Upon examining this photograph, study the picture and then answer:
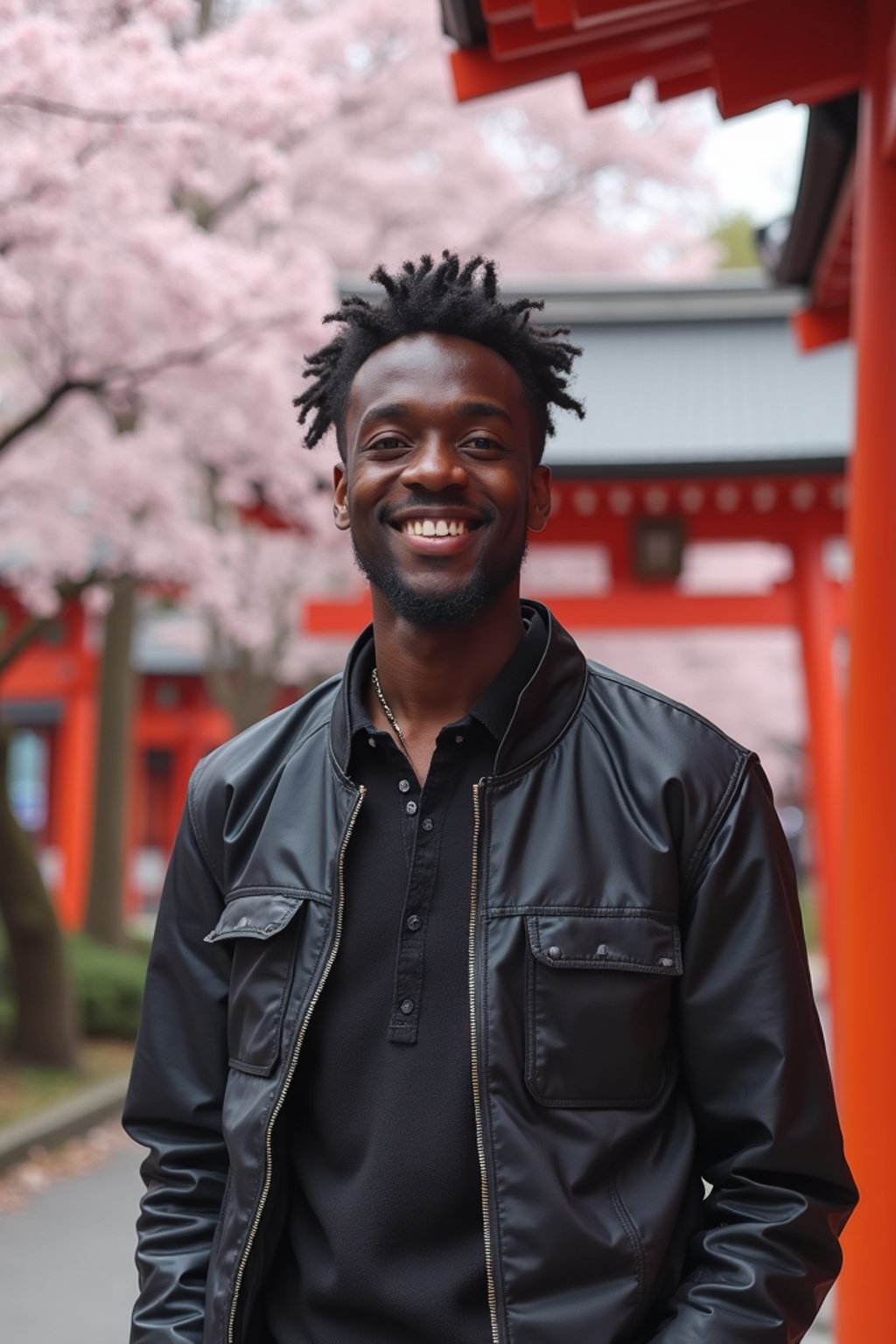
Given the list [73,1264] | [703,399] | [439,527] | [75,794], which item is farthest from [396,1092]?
[75,794]

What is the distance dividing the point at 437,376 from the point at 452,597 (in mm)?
251

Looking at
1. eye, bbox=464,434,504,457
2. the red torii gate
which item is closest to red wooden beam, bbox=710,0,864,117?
the red torii gate

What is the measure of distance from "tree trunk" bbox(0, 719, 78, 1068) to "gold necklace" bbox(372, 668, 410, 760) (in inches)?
269

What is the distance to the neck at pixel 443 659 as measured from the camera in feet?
5.80

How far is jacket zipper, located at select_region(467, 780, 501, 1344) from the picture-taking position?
1493 millimetres

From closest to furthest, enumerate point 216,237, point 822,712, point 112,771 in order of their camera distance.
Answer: point 822,712 < point 216,237 < point 112,771

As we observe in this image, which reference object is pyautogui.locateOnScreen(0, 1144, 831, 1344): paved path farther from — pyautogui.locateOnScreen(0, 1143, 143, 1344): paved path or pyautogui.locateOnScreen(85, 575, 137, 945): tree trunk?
pyautogui.locateOnScreen(85, 575, 137, 945): tree trunk

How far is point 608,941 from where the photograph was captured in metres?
1.57

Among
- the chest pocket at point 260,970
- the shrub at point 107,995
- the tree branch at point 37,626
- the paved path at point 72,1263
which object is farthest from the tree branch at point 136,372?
the chest pocket at point 260,970

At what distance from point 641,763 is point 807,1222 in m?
0.50

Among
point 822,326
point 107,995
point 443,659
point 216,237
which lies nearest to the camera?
point 443,659

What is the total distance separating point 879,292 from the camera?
11.8 feet

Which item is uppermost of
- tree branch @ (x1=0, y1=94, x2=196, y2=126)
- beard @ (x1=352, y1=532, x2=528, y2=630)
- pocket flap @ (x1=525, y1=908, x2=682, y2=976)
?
tree branch @ (x1=0, y1=94, x2=196, y2=126)

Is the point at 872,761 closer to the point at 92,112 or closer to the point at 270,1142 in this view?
the point at 270,1142
